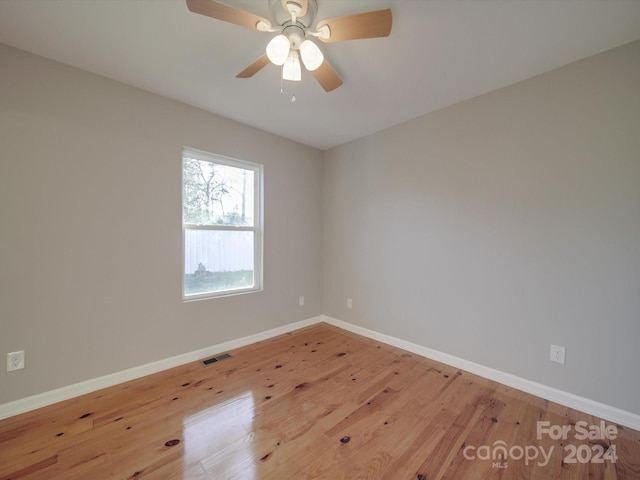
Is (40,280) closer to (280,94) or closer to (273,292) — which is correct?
(273,292)

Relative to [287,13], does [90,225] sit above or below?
below

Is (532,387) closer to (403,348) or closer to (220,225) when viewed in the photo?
(403,348)

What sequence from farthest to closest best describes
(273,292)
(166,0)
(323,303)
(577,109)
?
1. (323,303)
2. (273,292)
3. (577,109)
4. (166,0)

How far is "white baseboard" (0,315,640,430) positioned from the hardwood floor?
0.07 m

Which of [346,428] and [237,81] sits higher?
[237,81]

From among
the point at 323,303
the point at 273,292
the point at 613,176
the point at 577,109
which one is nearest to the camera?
the point at 613,176

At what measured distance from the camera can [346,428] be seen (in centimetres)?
175

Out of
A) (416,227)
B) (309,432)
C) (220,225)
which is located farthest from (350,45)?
(309,432)

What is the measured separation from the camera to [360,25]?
138 cm

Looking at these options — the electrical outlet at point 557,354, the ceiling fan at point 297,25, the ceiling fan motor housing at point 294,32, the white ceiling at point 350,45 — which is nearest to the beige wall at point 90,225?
the white ceiling at point 350,45

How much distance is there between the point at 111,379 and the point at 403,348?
2.77m

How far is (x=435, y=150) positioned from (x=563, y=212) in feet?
3.95

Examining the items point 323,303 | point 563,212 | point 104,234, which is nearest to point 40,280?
point 104,234

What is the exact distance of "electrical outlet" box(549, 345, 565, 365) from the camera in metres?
2.02
